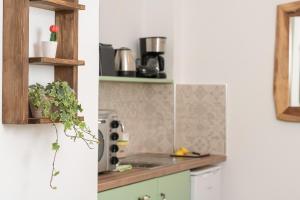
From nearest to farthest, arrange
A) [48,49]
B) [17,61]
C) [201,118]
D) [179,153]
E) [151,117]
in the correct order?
[17,61], [48,49], [179,153], [201,118], [151,117]

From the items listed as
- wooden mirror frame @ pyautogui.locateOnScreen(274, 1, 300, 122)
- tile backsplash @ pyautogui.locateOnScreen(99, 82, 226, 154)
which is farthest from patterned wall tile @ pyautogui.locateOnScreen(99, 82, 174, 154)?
wooden mirror frame @ pyautogui.locateOnScreen(274, 1, 300, 122)

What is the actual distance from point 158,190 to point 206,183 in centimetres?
64

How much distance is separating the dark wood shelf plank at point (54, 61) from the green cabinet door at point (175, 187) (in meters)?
1.14

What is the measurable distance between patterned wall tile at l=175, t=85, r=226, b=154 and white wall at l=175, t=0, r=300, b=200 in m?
0.06

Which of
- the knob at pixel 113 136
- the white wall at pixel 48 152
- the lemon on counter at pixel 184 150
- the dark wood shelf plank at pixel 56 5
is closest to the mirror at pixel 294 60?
the lemon on counter at pixel 184 150

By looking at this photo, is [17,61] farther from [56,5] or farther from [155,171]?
[155,171]

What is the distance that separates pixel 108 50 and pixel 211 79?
3.16ft

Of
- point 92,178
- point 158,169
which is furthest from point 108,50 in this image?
point 92,178

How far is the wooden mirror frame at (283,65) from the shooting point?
3.69 m

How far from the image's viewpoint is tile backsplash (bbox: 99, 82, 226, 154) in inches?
156

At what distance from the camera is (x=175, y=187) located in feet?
11.0

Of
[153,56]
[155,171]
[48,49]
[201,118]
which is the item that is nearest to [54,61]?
[48,49]

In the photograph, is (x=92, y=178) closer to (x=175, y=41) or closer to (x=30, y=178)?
(x=30, y=178)

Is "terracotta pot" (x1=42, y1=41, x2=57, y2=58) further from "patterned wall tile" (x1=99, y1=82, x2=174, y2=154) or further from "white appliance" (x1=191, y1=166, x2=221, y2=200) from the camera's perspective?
"patterned wall tile" (x1=99, y1=82, x2=174, y2=154)
